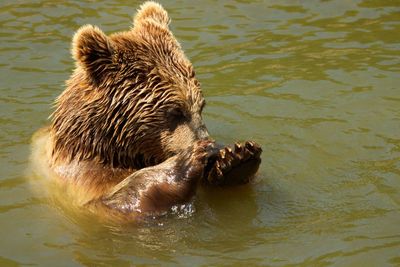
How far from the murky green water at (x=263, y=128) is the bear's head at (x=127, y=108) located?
0.70 m

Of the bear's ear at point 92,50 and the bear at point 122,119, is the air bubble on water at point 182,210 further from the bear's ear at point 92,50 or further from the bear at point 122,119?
the bear's ear at point 92,50

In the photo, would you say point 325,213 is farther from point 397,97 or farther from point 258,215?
point 397,97

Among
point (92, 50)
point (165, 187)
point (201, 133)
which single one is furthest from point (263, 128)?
point (92, 50)

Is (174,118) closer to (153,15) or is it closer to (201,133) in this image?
(201,133)

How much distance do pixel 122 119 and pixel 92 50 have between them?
74 cm

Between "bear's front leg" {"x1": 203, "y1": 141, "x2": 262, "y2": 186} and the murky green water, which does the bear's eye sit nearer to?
"bear's front leg" {"x1": 203, "y1": 141, "x2": 262, "y2": 186}

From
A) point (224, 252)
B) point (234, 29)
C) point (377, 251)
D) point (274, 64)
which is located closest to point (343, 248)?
point (377, 251)

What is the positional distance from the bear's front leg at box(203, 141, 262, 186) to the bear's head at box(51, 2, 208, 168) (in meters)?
0.43

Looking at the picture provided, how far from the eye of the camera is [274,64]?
11836 millimetres

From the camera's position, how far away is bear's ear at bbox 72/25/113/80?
7.83 meters

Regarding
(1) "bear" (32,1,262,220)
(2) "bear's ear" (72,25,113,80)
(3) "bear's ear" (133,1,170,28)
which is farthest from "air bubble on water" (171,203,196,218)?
(3) "bear's ear" (133,1,170,28)

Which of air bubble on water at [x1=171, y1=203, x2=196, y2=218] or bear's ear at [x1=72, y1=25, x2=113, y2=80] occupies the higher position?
bear's ear at [x1=72, y1=25, x2=113, y2=80]

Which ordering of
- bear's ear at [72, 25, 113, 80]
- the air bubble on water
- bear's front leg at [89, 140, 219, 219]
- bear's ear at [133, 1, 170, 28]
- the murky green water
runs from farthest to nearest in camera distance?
1. bear's ear at [133, 1, 170, 28]
2. bear's ear at [72, 25, 113, 80]
3. the air bubble on water
4. bear's front leg at [89, 140, 219, 219]
5. the murky green water

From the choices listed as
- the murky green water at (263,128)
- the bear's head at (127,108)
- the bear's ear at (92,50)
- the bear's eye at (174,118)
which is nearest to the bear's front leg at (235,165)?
the murky green water at (263,128)
